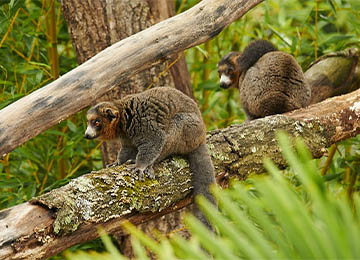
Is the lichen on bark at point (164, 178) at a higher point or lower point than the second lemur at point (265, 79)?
lower

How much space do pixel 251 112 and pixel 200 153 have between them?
6.00ft

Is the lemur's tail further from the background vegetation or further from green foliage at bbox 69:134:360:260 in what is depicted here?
green foliage at bbox 69:134:360:260

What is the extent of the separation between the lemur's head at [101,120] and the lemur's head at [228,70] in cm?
205

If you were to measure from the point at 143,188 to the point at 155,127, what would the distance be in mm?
695

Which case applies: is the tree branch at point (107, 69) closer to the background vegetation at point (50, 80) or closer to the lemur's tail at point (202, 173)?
the lemur's tail at point (202, 173)

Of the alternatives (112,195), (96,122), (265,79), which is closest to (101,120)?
(96,122)

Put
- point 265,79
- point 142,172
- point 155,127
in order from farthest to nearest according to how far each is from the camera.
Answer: point 265,79, point 155,127, point 142,172

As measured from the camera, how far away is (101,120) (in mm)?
4008

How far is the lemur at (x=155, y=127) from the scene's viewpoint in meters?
3.82

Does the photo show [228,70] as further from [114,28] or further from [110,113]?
[110,113]

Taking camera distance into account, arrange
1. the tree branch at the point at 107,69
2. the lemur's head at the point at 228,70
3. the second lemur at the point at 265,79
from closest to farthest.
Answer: the tree branch at the point at 107,69 < the second lemur at the point at 265,79 < the lemur's head at the point at 228,70

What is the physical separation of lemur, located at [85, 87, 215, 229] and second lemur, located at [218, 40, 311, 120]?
129 cm

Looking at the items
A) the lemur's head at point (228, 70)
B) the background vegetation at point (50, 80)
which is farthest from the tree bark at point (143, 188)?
the lemur's head at point (228, 70)

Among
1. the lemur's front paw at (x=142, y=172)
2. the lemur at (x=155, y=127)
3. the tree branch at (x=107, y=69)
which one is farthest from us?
the lemur at (x=155, y=127)
